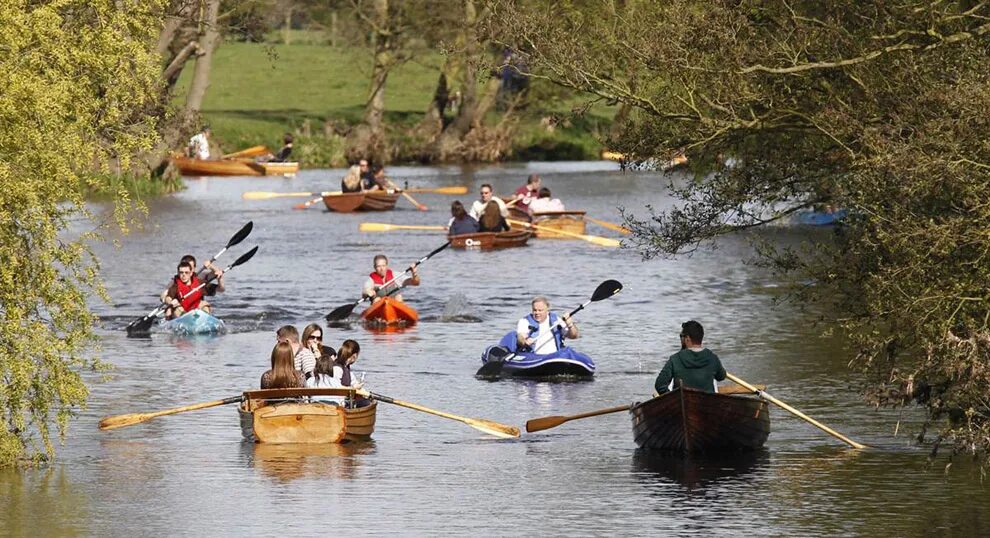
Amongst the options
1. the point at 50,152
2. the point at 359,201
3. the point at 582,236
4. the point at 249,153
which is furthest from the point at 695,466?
the point at 249,153

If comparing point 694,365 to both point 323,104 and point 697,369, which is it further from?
point 323,104

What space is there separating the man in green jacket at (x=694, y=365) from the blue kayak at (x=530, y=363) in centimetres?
596

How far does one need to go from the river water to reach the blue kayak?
30 cm

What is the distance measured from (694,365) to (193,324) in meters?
13.0

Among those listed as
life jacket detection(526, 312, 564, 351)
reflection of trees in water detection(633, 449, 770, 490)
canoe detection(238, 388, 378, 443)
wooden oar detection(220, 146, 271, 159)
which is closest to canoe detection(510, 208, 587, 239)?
life jacket detection(526, 312, 564, 351)

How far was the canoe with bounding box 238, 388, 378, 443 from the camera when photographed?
65.5 feet

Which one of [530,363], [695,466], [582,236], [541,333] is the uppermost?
[582,236]

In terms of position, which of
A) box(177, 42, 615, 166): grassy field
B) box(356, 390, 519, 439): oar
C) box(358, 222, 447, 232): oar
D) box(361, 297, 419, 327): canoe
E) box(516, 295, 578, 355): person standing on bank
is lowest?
box(356, 390, 519, 439): oar

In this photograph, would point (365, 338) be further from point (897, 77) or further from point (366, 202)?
point (366, 202)

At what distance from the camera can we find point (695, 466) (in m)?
19.1

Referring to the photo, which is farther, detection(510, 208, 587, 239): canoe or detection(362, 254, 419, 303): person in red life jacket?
detection(510, 208, 587, 239): canoe

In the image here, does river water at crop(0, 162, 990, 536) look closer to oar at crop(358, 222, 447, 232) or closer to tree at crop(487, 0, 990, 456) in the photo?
tree at crop(487, 0, 990, 456)

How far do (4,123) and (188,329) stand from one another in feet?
44.8

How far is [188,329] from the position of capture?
A: 29.9 m
